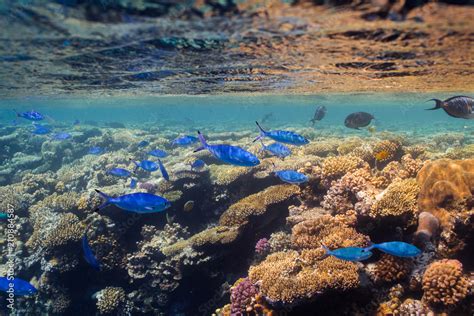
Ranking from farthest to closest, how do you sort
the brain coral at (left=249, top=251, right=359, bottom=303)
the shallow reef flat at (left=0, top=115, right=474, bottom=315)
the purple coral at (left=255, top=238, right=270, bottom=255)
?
the purple coral at (left=255, top=238, right=270, bottom=255), the shallow reef flat at (left=0, top=115, right=474, bottom=315), the brain coral at (left=249, top=251, right=359, bottom=303)

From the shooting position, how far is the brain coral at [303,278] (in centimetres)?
536

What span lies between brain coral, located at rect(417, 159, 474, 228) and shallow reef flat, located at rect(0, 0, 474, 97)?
10.8 feet

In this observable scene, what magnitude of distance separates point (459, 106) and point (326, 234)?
4.08 metres

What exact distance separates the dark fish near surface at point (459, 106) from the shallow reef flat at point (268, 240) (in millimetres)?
1133

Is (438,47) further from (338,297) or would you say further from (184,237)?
(184,237)

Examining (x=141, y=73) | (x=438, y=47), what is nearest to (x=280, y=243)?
(x=438, y=47)

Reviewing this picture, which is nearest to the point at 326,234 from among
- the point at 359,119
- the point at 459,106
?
the point at 459,106

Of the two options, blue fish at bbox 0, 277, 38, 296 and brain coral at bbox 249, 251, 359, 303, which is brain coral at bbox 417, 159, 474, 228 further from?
blue fish at bbox 0, 277, 38, 296

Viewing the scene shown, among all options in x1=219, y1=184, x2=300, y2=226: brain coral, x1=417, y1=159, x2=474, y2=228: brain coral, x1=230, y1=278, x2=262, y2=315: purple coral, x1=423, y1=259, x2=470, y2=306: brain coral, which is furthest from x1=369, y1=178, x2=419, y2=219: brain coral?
x1=230, y1=278, x2=262, y2=315: purple coral

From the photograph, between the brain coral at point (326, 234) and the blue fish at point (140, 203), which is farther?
the brain coral at point (326, 234)

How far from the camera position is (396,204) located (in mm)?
6176

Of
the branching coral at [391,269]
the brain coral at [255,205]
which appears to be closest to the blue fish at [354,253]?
the branching coral at [391,269]

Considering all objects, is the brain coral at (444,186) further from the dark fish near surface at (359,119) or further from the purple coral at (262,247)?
the purple coral at (262,247)

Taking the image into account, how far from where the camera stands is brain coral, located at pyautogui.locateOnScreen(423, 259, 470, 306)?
492 centimetres
